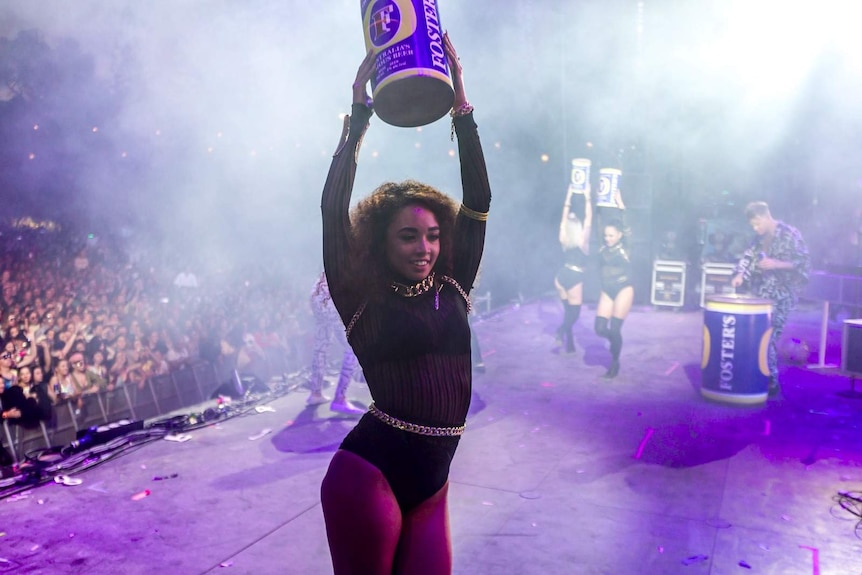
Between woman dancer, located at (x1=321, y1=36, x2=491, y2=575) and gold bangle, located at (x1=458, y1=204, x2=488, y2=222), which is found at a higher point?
gold bangle, located at (x1=458, y1=204, x2=488, y2=222)

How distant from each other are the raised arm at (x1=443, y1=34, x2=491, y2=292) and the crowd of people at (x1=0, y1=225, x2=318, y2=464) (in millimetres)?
5123

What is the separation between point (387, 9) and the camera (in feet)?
5.80

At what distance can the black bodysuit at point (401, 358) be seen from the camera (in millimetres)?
1667

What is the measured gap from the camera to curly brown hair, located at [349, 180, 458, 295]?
1.78 m

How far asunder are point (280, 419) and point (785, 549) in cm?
465

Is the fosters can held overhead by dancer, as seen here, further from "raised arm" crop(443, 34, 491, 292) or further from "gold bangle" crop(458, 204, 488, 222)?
"gold bangle" crop(458, 204, 488, 222)

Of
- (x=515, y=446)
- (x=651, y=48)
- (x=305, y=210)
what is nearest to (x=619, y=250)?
(x=515, y=446)

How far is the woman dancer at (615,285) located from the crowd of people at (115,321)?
473cm

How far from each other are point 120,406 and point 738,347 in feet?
21.6

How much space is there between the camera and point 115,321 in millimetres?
7922

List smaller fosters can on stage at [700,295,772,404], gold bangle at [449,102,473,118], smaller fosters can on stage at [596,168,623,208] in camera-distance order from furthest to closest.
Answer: smaller fosters can on stage at [596,168,623,208] → smaller fosters can on stage at [700,295,772,404] → gold bangle at [449,102,473,118]

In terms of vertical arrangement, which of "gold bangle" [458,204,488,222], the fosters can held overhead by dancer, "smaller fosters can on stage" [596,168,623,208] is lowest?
"smaller fosters can on stage" [596,168,623,208]

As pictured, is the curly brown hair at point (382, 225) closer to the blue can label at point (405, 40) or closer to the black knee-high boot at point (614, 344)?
the blue can label at point (405, 40)

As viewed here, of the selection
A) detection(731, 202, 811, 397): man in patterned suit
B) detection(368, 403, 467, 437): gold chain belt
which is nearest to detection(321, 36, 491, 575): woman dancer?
detection(368, 403, 467, 437): gold chain belt
